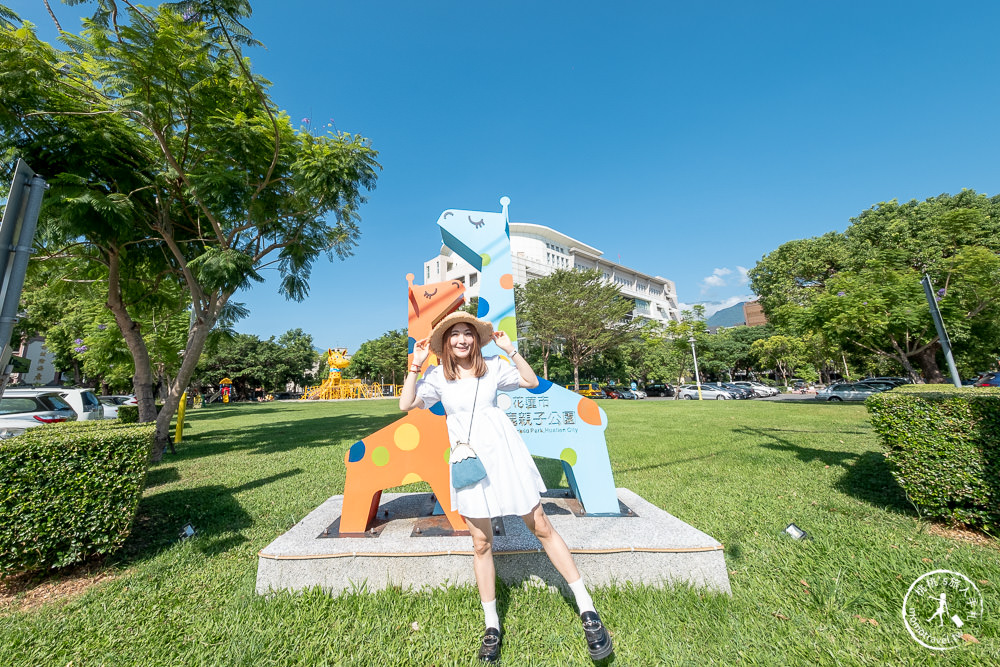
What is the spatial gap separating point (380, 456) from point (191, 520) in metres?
2.88

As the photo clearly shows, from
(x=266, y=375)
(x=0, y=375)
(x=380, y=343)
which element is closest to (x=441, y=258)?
(x=380, y=343)

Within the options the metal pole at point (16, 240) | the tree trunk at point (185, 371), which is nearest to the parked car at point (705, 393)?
the tree trunk at point (185, 371)

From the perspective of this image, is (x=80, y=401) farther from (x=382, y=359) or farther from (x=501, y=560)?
(x=382, y=359)

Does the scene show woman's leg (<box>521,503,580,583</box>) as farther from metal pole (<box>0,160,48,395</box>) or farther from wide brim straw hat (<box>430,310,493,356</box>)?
metal pole (<box>0,160,48,395</box>)

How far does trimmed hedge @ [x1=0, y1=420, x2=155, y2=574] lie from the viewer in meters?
2.88

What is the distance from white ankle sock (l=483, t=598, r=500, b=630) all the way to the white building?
42237 millimetres

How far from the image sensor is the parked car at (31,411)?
7.90m

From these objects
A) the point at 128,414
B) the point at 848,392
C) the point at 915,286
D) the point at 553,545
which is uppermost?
the point at 915,286

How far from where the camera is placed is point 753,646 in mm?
2094

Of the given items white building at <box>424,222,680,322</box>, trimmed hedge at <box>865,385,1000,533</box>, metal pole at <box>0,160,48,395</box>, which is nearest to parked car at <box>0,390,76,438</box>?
metal pole at <box>0,160,48,395</box>

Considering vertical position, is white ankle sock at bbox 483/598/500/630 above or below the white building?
below

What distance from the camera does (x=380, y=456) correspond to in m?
3.35

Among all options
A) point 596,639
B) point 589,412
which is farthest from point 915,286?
point 596,639

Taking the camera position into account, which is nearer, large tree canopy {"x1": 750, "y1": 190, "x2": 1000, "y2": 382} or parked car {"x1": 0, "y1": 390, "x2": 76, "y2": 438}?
parked car {"x1": 0, "y1": 390, "x2": 76, "y2": 438}
